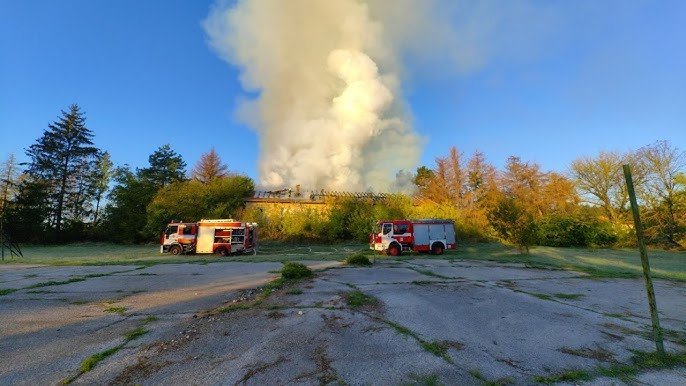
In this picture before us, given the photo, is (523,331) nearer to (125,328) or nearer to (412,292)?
(412,292)

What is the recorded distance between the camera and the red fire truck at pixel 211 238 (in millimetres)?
23531

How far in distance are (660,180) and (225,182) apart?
137ft

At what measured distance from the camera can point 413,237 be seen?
2238 centimetres

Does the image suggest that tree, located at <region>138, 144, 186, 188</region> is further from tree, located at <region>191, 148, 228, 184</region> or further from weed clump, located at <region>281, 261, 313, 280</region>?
weed clump, located at <region>281, 261, 313, 280</region>

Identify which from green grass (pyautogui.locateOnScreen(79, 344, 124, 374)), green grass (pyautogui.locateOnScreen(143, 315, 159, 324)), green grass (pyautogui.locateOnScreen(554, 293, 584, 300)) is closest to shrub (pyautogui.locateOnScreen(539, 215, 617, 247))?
green grass (pyautogui.locateOnScreen(554, 293, 584, 300))

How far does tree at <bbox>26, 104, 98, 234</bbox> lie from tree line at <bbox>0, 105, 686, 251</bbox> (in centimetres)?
11

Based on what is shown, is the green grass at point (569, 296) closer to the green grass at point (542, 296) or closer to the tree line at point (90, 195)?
the green grass at point (542, 296)

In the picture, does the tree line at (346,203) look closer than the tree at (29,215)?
Yes

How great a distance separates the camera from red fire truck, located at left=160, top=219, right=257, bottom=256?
23.5 m

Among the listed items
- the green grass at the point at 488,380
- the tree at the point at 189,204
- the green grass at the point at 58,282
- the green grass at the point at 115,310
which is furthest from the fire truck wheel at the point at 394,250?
the tree at the point at 189,204

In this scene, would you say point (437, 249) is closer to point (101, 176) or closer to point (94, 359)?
point (94, 359)

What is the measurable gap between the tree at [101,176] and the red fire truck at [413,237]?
4307cm

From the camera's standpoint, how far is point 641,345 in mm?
5344

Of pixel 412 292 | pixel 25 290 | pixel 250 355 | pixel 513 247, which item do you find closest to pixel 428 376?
pixel 250 355
